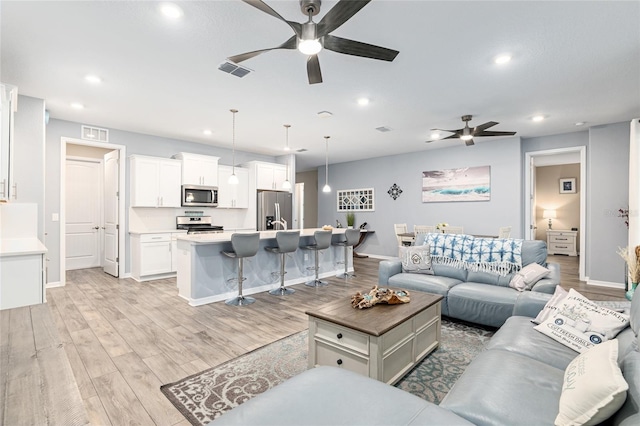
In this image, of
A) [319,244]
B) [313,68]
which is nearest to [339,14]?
[313,68]

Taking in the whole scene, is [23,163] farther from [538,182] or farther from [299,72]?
[538,182]

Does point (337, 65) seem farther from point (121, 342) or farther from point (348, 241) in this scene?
point (121, 342)

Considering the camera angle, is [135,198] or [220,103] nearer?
[220,103]

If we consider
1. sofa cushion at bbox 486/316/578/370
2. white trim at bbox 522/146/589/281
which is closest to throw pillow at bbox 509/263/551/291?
sofa cushion at bbox 486/316/578/370

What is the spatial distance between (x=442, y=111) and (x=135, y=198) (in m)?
5.37

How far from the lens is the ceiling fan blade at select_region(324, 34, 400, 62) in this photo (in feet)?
7.26

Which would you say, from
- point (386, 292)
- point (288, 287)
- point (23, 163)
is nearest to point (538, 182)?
point (288, 287)

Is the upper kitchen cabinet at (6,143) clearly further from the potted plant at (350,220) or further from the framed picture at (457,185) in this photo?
the framed picture at (457,185)

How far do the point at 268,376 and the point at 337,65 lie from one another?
2942 millimetres

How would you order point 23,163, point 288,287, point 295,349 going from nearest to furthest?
point 295,349 → point 23,163 → point 288,287

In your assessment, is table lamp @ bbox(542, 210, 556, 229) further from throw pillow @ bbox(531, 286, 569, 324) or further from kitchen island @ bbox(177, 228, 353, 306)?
A: throw pillow @ bbox(531, 286, 569, 324)

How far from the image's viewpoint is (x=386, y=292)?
270 centimetres

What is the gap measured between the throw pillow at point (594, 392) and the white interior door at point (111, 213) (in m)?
6.51

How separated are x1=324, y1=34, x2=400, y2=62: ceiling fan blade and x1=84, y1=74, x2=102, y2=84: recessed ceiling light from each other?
2805 millimetres
